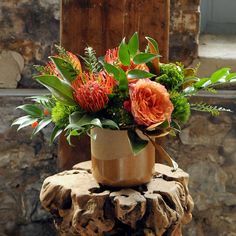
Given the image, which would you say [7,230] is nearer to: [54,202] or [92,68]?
[54,202]

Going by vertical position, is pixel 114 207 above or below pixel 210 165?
above

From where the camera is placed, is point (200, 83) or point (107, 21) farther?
point (107, 21)

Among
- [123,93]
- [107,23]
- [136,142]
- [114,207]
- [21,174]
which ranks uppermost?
[107,23]

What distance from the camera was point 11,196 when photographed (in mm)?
1820

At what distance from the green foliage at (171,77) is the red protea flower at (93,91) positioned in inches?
4.9

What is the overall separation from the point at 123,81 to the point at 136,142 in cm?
15

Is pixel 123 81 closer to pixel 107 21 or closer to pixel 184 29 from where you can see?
pixel 107 21

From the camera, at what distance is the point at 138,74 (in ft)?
3.88

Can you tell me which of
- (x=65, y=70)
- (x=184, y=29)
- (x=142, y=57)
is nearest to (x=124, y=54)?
(x=142, y=57)

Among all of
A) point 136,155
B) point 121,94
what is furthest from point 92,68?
point 136,155

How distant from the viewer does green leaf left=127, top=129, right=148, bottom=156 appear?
1154 mm

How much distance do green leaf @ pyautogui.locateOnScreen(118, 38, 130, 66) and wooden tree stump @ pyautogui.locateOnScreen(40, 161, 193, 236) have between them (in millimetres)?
313

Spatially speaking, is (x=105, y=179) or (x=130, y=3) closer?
(x=105, y=179)

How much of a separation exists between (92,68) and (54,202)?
1.16 ft
